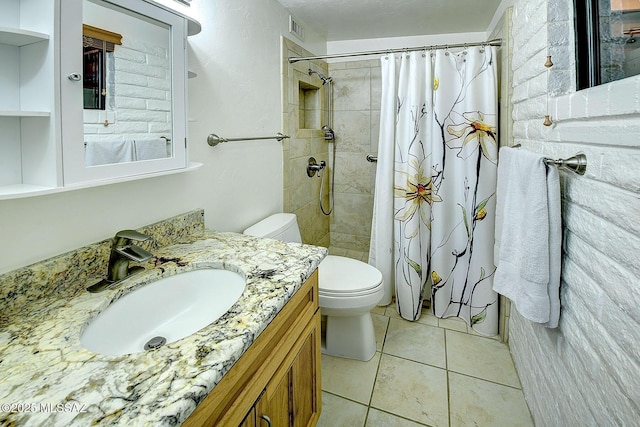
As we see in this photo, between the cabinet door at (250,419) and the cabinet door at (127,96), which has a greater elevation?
the cabinet door at (127,96)

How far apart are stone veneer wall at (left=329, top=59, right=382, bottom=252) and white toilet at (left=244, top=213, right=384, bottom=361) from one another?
1213 millimetres

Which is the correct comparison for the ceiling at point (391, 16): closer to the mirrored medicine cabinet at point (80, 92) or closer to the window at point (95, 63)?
the mirrored medicine cabinet at point (80, 92)

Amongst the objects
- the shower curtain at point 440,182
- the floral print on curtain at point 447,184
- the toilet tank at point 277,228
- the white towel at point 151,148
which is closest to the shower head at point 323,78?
the shower curtain at point 440,182

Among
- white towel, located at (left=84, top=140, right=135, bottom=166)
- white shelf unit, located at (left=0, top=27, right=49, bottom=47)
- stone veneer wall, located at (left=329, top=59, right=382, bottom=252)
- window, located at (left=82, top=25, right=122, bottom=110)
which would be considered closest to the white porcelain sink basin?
white towel, located at (left=84, top=140, right=135, bottom=166)

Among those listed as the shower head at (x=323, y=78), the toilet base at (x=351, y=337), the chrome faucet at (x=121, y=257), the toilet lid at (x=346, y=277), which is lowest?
the toilet base at (x=351, y=337)

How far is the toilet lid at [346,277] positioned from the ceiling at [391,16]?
5.52 ft

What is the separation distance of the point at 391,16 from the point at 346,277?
190 cm

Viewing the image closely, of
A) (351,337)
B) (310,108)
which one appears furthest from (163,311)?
(310,108)

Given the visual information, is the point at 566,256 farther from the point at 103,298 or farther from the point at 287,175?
the point at 287,175

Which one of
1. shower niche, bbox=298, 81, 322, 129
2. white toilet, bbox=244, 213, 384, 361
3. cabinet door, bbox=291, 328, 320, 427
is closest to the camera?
cabinet door, bbox=291, 328, 320, 427

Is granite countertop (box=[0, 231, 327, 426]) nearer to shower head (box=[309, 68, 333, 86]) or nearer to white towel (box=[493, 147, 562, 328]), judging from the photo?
white towel (box=[493, 147, 562, 328])

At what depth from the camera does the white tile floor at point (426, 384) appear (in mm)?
1461

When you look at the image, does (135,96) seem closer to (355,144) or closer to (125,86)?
(125,86)

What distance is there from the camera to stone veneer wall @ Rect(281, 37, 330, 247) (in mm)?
2268
